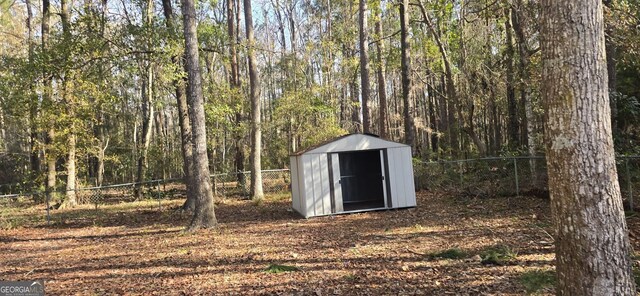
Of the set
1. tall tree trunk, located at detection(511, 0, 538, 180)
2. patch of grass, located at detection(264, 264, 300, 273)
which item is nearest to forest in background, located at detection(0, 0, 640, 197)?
tall tree trunk, located at detection(511, 0, 538, 180)

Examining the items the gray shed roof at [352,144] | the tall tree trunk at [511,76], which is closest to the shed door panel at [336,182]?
the gray shed roof at [352,144]

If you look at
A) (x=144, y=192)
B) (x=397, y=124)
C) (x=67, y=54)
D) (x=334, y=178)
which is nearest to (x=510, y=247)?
Answer: (x=334, y=178)

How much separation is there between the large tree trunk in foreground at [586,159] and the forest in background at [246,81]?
1.66 meters

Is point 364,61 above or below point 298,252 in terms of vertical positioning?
above

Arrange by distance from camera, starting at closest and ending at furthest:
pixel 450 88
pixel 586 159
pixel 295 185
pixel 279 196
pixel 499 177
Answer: pixel 586 159
pixel 295 185
pixel 499 177
pixel 279 196
pixel 450 88

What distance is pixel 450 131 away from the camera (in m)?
21.4

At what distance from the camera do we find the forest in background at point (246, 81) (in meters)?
10.9

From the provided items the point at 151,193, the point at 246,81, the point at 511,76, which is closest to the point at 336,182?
the point at 511,76

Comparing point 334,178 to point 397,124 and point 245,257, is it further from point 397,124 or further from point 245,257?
point 397,124

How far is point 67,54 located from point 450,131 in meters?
17.2

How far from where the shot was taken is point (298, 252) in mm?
6984

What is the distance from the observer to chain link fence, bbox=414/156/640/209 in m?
8.61

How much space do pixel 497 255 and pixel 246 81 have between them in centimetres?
2448

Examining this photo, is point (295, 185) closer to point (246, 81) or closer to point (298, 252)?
point (298, 252)
